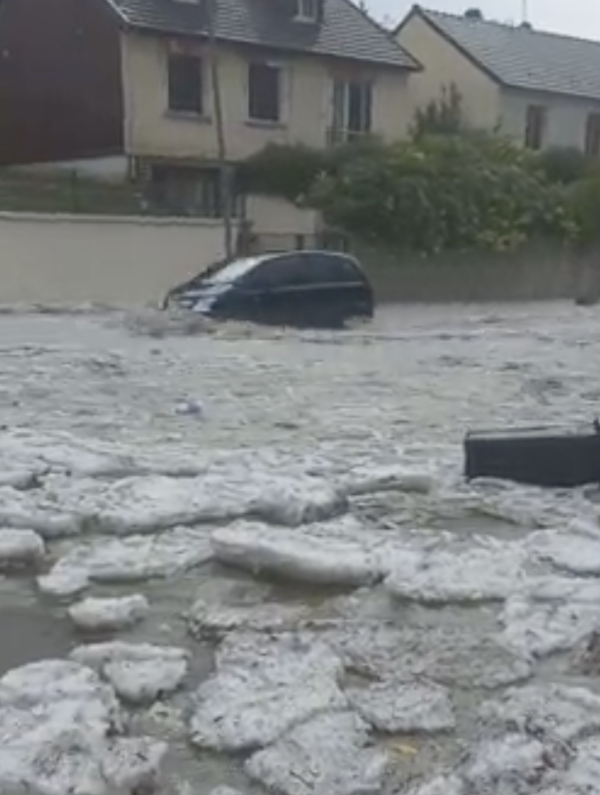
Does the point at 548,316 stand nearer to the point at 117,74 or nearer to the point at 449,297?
the point at 449,297

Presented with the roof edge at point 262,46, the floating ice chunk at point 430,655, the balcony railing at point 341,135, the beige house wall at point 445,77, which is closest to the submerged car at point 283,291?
the roof edge at point 262,46

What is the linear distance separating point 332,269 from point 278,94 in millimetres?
13897

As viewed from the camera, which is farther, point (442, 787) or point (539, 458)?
point (539, 458)

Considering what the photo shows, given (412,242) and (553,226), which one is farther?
(553,226)

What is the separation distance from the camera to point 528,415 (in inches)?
430

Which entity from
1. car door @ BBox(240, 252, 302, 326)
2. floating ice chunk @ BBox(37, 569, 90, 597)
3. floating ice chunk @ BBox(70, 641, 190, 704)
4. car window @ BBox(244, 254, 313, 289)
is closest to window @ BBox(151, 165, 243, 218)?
car window @ BBox(244, 254, 313, 289)

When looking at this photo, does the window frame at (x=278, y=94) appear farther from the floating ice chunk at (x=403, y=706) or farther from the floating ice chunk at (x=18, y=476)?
the floating ice chunk at (x=403, y=706)

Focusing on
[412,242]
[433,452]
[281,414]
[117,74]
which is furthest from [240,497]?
[117,74]

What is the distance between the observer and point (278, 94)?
34188mm

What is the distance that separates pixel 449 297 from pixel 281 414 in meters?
21.7

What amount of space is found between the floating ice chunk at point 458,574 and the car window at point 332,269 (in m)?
15.3

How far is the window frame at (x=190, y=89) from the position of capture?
32.0 meters

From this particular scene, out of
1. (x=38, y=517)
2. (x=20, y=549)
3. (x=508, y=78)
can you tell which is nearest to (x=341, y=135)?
(x=508, y=78)

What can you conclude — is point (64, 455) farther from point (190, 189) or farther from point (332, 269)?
point (190, 189)
